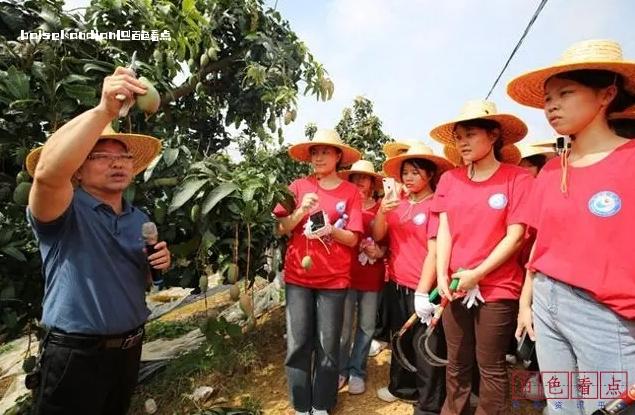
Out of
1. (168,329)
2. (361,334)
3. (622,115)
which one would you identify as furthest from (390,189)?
Result: (168,329)

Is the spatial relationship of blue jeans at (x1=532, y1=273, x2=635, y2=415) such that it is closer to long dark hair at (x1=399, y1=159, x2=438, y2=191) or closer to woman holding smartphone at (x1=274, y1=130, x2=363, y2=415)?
woman holding smartphone at (x1=274, y1=130, x2=363, y2=415)

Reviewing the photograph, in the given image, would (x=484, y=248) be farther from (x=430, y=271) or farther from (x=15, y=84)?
(x=15, y=84)

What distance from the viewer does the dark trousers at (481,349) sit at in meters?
1.75

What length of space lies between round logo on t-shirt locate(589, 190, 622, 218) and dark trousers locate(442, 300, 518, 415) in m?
0.66

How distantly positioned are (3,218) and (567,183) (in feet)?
7.53

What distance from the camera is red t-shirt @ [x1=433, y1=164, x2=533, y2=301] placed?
5.73ft

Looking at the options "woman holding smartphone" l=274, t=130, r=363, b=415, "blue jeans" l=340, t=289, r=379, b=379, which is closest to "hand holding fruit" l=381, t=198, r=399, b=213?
"woman holding smartphone" l=274, t=130, r=363, b=415

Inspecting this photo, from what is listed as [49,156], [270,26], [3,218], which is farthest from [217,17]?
[49,156]

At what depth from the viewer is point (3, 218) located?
6.22ft

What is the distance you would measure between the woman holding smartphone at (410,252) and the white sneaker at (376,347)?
0.53 metres

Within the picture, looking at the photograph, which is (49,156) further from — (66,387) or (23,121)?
(23,121)

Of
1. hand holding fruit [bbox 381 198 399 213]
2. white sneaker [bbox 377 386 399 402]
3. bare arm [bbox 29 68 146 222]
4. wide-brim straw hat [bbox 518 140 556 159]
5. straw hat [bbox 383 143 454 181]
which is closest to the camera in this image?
bare arm [bbox 29 68 146 222]

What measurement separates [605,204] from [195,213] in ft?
5.18

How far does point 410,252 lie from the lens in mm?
2365
